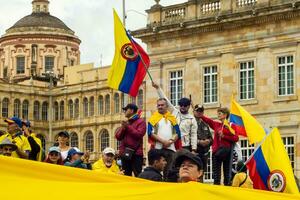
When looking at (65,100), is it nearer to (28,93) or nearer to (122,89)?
(28,93)

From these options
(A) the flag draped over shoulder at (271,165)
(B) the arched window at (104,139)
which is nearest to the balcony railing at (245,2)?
(A) the flag draped over shoulder at (271,165)

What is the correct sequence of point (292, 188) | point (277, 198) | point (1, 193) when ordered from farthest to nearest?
point (292, 188)
point (277, 198)
point (1, 193)

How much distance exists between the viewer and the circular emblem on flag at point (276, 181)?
1059cm

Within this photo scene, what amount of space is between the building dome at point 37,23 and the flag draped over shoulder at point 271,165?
297 feet

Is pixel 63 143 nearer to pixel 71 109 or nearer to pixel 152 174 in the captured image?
pixel 152 174

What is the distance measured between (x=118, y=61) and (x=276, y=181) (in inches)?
267

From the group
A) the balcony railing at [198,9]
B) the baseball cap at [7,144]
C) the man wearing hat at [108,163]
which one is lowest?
the man wearing hat at [108,163]

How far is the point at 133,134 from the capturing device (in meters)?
14.3

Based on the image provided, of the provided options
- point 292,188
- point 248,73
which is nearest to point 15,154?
point 292,188

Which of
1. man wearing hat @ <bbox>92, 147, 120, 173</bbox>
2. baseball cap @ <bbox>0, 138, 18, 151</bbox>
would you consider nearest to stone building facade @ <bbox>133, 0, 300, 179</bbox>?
man wearing hat @ <bbox>92, 147, 120, 173</bbox>

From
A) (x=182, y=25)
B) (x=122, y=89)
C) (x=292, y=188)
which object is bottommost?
(x=292, y=188)

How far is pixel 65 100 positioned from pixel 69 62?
17646 millimetres

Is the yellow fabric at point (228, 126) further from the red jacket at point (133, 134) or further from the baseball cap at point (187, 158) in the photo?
the baseball cap at point (187, 158)

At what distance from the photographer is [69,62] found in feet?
333
